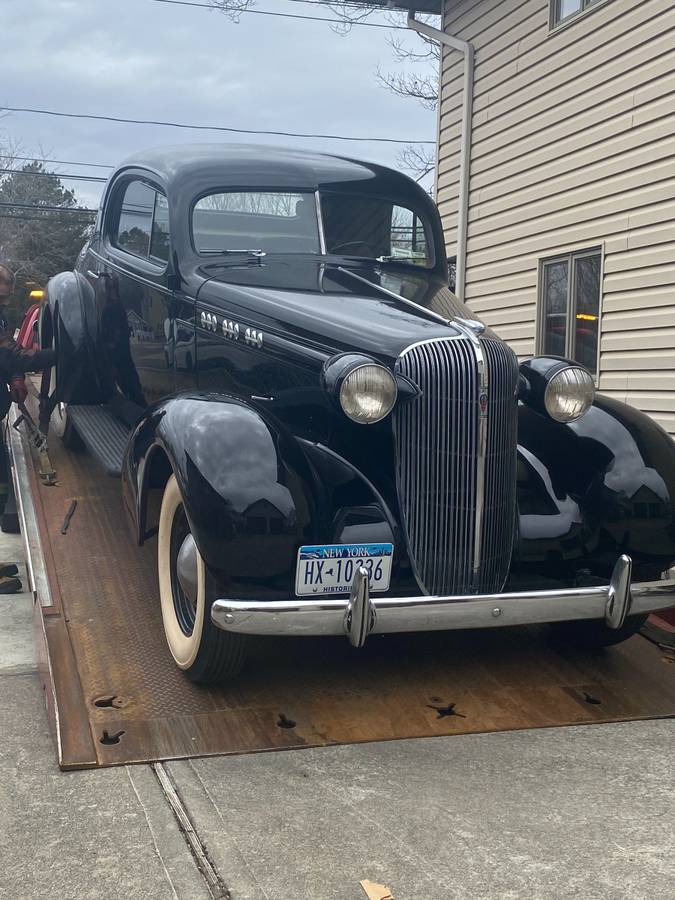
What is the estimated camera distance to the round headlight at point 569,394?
3.72m

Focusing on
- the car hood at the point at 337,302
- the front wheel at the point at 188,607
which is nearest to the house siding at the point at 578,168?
the car hood at the point at 337,302

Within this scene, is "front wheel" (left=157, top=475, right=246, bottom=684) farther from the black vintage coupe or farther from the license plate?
the license plate

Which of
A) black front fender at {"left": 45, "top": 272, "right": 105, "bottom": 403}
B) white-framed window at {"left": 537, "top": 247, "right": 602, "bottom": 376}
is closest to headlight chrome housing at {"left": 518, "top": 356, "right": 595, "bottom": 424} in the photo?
black front fender at {"left": 45, "top": 272, "right": 105, "bottom": 403}

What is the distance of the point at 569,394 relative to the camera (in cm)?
372

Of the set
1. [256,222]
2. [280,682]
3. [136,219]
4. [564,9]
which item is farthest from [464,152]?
[280,682]

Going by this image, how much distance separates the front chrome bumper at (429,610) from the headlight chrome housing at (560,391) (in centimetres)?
65

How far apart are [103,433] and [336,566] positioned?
2606 mm

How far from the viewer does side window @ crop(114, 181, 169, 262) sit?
500cm

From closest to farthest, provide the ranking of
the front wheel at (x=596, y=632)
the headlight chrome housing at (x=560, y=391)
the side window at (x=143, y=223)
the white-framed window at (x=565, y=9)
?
1. the headlight chrome housing at (x=560, y=391)
2. the front wheel at (x=596, y=632)
3. the side window at (x=143, y=223)
4. the white-framed window at (x=565, y=9)

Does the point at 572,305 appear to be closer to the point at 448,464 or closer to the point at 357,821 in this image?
the point at 448,464

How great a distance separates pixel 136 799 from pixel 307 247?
9.25 feet

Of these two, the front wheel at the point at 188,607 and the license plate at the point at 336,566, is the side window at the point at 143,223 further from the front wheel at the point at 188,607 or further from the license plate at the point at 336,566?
the license plate at the point at 336,566

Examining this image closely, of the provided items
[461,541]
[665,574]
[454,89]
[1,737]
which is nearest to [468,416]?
[461,541]

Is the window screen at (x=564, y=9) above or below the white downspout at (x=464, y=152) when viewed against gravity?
above
